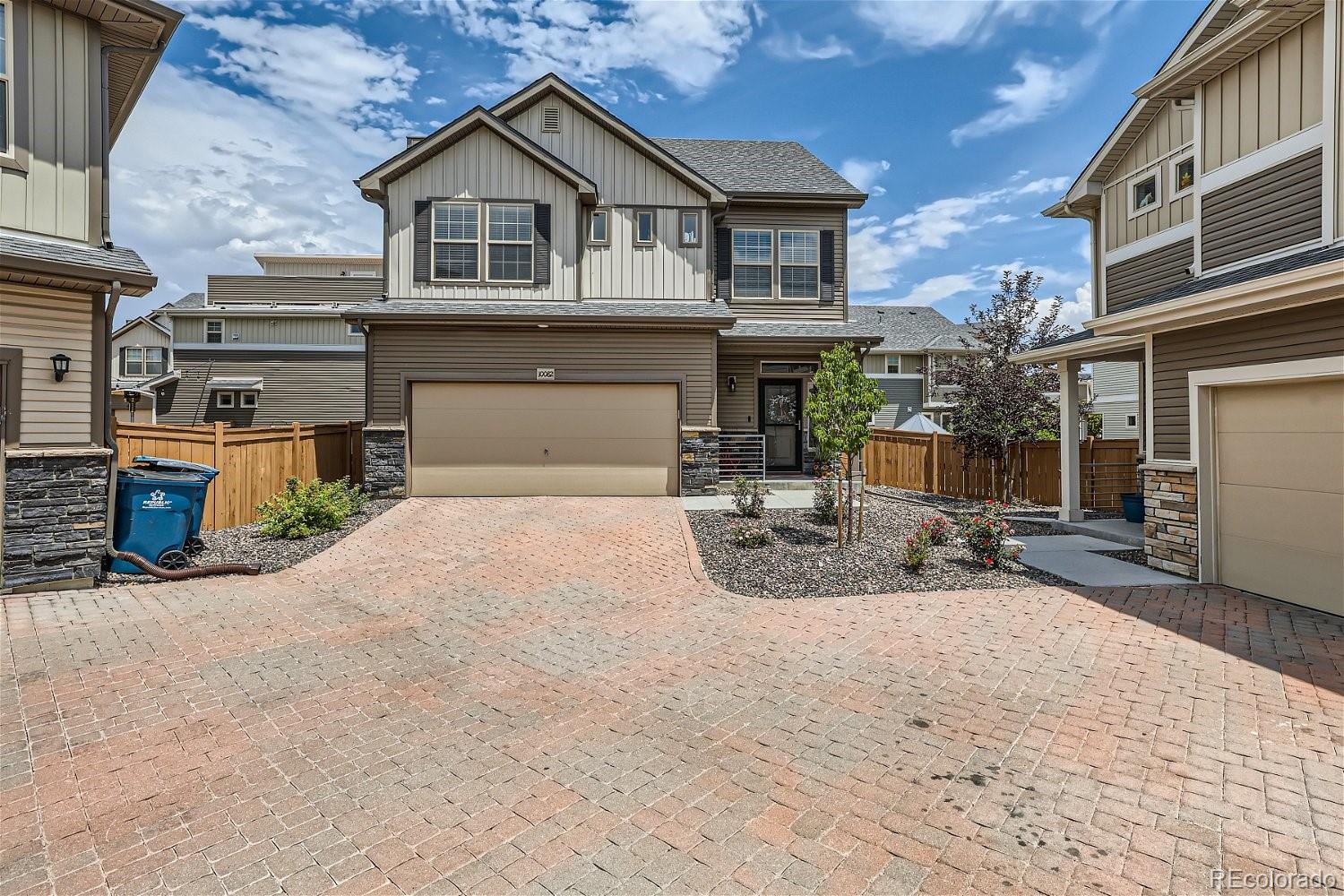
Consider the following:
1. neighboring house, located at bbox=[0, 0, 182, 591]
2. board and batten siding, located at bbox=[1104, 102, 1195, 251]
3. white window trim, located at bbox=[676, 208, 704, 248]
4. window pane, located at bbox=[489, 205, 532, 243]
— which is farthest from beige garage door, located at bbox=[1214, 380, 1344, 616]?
neighboring house, located at bbox=[0, 0, 182, 591]

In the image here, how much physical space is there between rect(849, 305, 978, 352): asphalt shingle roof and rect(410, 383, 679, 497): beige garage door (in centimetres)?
1938

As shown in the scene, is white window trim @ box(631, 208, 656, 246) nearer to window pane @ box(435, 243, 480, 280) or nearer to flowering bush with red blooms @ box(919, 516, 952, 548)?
window pane @ box(435, 243, 480, 280)

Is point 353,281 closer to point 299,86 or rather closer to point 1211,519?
point 299,86

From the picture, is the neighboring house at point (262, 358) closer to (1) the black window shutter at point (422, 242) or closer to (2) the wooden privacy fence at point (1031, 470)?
(1) the black window shutter at point (422, 242)

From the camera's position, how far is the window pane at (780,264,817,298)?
49.9 feet

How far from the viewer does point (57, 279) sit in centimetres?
673

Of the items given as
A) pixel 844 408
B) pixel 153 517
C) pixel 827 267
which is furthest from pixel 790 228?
pixel 153 517

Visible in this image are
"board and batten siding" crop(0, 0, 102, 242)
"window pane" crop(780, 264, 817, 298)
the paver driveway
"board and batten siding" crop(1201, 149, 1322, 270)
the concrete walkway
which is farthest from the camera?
"window pane" crop(780, 264, 817, 298)

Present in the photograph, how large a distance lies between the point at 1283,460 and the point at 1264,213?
3.04 meters

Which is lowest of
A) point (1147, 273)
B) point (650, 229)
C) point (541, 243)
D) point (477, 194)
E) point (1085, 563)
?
point (1085, 563)

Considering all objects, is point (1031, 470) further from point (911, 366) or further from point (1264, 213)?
point (911, 366)

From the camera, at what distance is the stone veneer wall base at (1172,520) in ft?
24.5

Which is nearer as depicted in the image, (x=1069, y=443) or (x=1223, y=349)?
(x=1223, y=349)

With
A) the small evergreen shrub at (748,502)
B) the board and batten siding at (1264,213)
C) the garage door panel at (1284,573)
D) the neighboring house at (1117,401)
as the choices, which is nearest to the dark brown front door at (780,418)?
the small evergreen shrub at (748,502)
